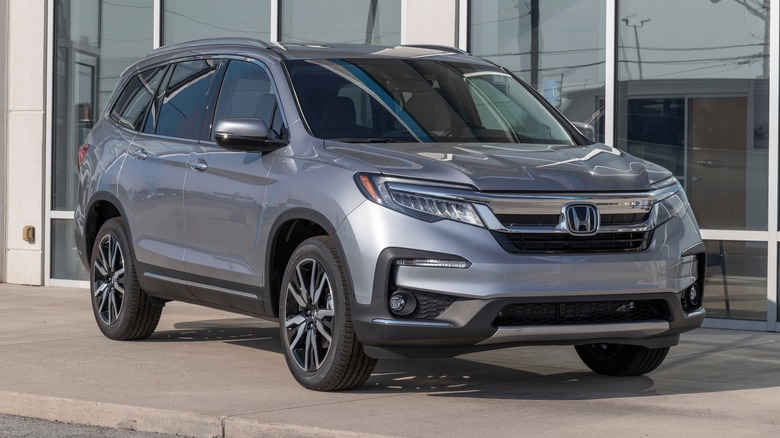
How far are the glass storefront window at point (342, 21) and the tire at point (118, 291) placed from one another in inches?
139

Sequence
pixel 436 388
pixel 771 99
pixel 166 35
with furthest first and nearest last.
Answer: pixel 166 35
pixel 771 99
pixel 436 388

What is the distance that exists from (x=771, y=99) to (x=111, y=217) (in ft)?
16.7

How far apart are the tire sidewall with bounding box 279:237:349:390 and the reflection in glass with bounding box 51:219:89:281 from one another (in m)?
7.48

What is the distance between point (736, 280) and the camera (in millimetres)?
10641

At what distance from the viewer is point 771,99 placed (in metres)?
10.5

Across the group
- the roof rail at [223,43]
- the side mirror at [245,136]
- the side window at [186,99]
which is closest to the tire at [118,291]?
the side window at [186,99]

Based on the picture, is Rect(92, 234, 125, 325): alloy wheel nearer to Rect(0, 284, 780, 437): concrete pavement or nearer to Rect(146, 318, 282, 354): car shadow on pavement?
Rect(0, 284, 780, 437): concrete pavement

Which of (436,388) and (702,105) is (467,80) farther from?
(702,105)

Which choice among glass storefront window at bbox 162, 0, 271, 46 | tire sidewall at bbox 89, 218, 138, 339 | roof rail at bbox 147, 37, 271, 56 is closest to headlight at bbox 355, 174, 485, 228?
roof rail at bbox 147, 37, 271, 56

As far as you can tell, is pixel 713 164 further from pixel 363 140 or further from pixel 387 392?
pixel 387 392

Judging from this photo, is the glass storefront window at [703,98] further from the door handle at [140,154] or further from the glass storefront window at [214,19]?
the door handle at [140,154]

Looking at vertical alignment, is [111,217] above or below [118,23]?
below

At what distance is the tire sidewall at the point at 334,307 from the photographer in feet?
21.9

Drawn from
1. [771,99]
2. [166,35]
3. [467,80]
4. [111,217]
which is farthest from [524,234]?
[166,35]
